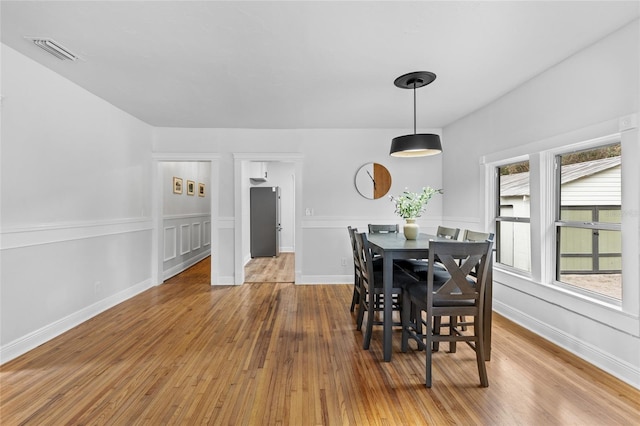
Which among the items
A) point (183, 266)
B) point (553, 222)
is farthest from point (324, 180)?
point (183, 266)

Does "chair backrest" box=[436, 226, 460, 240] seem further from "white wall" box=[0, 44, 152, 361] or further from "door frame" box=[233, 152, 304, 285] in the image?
"white wall" box=[0, 44, 152, 361]

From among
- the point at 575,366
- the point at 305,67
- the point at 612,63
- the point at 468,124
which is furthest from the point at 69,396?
the point at 468,124

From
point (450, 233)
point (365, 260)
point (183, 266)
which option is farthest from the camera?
point (183, 266)

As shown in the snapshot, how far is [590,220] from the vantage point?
2.56m

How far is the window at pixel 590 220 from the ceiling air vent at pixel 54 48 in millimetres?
4415

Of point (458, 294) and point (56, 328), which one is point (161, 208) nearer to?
point (56, 328)

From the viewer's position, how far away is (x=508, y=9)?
1.95m

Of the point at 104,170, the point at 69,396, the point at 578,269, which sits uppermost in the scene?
the point at 104,170

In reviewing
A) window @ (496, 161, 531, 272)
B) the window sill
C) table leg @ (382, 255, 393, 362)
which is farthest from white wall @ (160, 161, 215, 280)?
the window sill

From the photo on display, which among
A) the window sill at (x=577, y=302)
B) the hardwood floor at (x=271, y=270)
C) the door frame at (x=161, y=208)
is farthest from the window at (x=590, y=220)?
the door frame at (x=161, y=208)

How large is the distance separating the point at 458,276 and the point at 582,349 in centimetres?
140

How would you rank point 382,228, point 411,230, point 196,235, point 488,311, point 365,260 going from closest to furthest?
point 488,311, point 365,260, point 411,230, point 382,228, point 196,235

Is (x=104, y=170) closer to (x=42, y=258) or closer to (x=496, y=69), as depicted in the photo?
(x=42, y=258)

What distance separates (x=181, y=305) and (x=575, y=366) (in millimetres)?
3988
